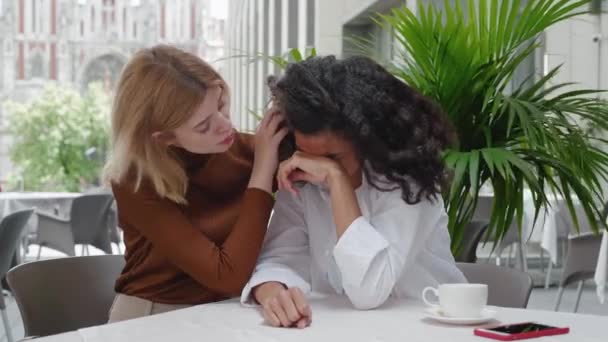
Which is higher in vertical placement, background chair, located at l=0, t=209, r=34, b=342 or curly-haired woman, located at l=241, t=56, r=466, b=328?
curly-haired woman, located at l=241, t=56, r=466, b=328

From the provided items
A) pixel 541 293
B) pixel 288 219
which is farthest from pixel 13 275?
pixel 541 293

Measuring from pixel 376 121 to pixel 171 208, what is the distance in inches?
16.7

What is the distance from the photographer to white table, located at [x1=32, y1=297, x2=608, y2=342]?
4.34ft

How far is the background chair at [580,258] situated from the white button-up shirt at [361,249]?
7.81 ft

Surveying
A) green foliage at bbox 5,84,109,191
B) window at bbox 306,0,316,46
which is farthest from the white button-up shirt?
green foliage at bbox 5,84,109,191

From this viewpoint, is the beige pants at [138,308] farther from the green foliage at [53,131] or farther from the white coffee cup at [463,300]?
the green foliage at [53,131]

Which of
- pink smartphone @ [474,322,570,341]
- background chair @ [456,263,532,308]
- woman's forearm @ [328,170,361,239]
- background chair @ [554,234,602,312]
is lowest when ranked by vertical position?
background chair @ [554,234,602,312]

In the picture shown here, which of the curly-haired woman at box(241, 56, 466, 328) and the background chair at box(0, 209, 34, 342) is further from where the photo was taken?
the background chair at box(0, 209, 34, 342)

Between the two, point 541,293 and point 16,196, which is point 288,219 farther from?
point 16,196

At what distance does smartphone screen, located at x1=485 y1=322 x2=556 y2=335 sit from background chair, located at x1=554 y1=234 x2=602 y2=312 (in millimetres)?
2840

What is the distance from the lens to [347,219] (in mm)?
1631

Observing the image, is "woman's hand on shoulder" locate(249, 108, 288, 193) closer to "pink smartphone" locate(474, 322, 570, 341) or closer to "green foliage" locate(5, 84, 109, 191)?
"pink smartphone" locate(474, 322, 570, 341)

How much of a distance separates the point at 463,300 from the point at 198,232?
0.55m

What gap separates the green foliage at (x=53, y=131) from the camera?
83.0ft
